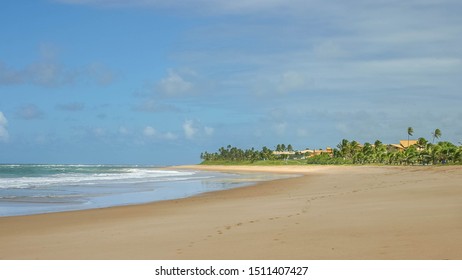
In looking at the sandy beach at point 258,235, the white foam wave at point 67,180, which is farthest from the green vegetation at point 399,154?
the sandy beach at point 258,235

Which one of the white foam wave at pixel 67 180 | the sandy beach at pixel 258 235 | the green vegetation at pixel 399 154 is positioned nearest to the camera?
the sandy beach at pixel 258 235

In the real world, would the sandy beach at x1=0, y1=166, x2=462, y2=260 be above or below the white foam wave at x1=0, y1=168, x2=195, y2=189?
above

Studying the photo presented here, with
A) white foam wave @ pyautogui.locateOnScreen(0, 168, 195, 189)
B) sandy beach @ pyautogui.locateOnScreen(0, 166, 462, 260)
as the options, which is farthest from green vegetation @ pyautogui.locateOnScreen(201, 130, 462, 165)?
sandy beach @ pyautogui.locateOnScreen(0, 166, 462, 260)

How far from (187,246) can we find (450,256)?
4.59 m

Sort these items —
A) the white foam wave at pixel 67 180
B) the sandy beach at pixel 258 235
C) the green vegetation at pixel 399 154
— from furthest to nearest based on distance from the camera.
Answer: the green vegetation at pixel 399 154
the white foam wave at pixel 67 180
the sandy beach at pixel 258 235

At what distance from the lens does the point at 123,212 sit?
18172 mm

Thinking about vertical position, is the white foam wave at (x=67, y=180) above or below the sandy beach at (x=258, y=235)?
below

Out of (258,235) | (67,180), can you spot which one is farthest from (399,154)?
(258,235)

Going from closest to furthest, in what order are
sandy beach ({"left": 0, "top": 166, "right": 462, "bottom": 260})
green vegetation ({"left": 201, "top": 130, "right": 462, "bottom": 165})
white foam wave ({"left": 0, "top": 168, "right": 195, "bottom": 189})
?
sandy beach ({"left": 0, "top": 166, "right": 462, "bottom": 260}), white foam wave ({"left": 0, "top": 168, "right": 195, "bottom": 189}), green vegetation ({"left": 201, "top": 130, "right": 462, "bottom": 165})

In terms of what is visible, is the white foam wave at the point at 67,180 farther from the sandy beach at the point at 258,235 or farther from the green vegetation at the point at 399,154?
the green vegetation at the point at 399,154

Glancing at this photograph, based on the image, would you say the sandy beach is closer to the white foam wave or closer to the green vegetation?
the white foam wave

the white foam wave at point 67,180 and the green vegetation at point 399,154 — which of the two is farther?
the green vegetation at point 399,154

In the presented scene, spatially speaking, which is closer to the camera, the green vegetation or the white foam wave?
the white foam wave
